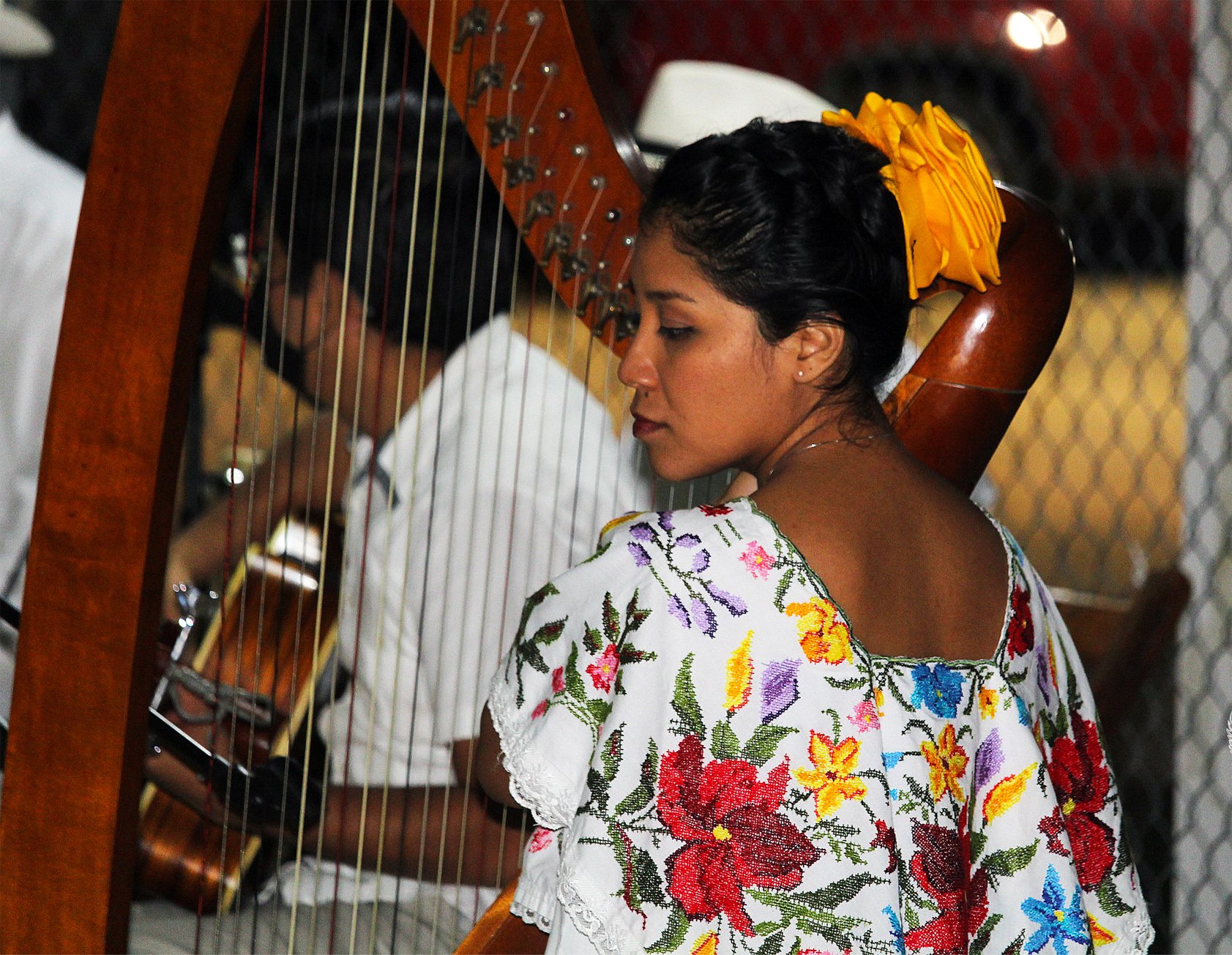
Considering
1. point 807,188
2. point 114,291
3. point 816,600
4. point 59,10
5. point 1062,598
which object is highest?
point 59,10

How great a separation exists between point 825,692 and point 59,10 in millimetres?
4144

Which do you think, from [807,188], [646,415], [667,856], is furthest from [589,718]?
[807,188]

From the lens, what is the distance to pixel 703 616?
876 mm

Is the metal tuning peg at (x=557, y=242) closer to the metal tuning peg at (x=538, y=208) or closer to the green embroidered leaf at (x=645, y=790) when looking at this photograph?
the metal tuning peg at (x=538, y=208)

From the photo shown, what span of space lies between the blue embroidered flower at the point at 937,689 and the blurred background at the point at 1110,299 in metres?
0.69

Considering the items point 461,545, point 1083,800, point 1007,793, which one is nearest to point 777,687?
point 1007,793

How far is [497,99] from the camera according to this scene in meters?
1.11

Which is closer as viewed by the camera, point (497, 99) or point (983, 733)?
point (983, 733)

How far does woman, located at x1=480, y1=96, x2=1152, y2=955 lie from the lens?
2.91 feet

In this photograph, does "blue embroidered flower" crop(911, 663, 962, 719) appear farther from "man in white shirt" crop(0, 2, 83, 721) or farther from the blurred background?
"man in white shirt" crop(0, 2, 83, 721)

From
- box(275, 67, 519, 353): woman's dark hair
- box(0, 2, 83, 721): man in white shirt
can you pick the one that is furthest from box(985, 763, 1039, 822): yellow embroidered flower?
box(0, 2, 83, 721): man in white shirt

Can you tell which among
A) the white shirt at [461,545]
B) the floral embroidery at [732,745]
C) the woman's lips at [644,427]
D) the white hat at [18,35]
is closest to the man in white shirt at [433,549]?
the white shirt at [461,545]

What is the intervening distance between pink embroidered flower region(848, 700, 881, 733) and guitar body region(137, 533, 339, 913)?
0.46 m

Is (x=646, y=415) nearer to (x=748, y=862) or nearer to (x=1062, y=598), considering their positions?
(x=748, y=862)
